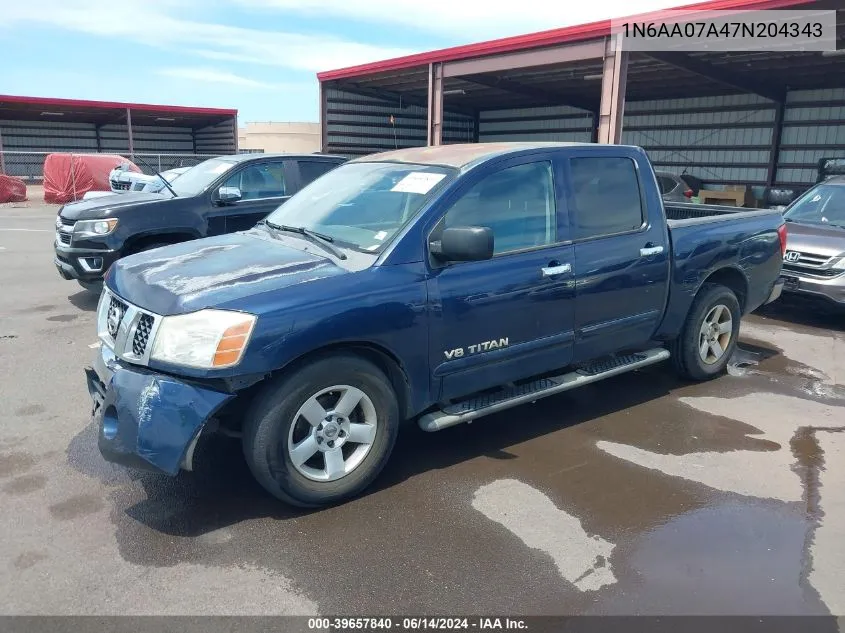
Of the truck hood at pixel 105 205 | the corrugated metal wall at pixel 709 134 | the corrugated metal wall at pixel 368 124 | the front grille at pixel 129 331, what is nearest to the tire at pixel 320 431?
the front grille at pixel 129 331

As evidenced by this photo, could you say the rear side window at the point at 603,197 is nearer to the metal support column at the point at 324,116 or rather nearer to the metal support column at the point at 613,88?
the metal support column at the point at 613,88

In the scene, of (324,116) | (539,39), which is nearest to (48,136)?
(324,116)

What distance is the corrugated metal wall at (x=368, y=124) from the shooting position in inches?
874

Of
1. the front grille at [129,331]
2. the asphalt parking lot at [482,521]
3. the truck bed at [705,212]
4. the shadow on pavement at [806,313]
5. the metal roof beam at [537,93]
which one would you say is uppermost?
the metal roof beam at [537,93]

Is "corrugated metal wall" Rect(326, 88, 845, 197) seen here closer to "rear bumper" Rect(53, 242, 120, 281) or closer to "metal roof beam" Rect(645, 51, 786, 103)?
"metal roof beam" Rect(645, 51, 786, 103)

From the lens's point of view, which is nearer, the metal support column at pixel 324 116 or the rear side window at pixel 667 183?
the rear side window at pixel 667 183

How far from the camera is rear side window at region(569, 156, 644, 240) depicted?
14.4 feet

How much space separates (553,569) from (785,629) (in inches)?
36.7

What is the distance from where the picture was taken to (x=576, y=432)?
452cm

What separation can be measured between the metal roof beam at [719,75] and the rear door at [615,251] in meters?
10.6

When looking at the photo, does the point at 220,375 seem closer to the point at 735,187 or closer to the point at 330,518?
the point at 330,518

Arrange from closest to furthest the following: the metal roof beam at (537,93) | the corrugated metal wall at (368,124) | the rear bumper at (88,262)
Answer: the rear bumper at (88,262) < the metal roof beam at (537,93) < the corrugated metal wall at (368,124)

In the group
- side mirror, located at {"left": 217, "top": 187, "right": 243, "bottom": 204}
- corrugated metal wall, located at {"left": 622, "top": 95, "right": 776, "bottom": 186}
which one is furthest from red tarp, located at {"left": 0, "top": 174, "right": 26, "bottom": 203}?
corrugated metal wall, located at {"left": 622, "top": 95, "right": 776, "bottom": 186}

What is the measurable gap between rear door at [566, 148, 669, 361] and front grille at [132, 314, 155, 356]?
8.35ft
